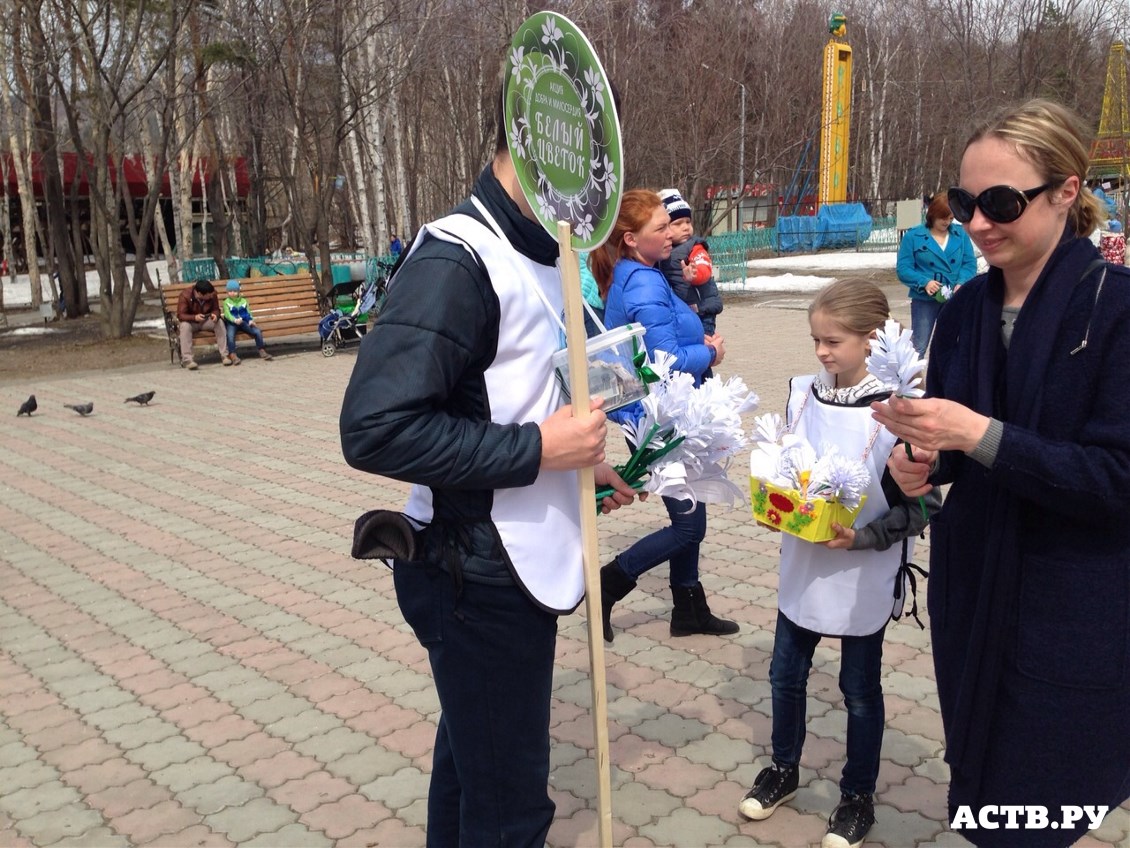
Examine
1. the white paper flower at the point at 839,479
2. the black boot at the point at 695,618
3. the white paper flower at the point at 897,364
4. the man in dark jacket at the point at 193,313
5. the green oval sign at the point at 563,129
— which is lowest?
the black boot at the point at 695,618

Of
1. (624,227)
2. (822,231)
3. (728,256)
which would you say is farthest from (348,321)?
(822,231)

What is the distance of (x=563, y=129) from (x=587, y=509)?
2.57ft

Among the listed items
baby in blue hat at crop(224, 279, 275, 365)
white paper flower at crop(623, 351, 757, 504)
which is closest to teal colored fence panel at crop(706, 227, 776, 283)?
baby in blue hat at crop(224, 279, 275, 365)

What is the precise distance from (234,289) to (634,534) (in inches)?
445

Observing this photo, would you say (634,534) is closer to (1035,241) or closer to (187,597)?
(187,597)

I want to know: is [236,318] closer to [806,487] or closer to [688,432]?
[806,487]

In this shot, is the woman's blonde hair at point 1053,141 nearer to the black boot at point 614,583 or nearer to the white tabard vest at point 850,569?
the white tabard vest at point 850,569

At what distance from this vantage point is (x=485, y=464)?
1896 mm

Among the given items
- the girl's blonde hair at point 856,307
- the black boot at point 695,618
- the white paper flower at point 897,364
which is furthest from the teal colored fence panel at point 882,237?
the white paper flower at point 897,364

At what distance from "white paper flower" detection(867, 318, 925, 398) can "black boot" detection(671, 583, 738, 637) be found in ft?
8.41

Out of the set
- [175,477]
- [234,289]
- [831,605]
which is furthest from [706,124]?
[831,605]

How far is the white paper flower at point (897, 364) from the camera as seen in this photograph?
2121 mm

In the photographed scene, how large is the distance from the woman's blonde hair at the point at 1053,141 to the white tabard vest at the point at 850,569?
0.95 meters

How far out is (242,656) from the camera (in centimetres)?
473
